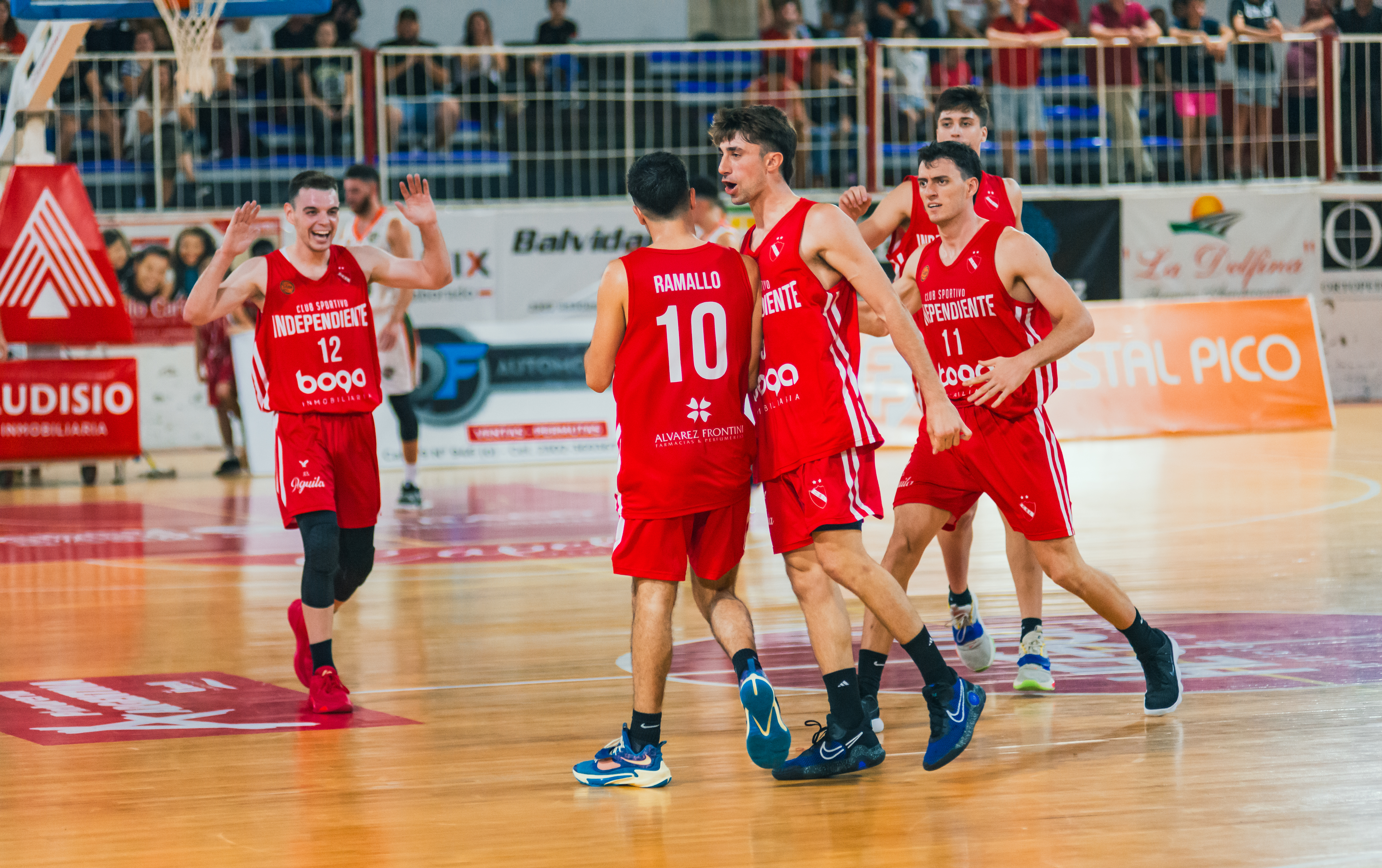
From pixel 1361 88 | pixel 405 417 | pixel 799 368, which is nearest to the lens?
pixel 799 368

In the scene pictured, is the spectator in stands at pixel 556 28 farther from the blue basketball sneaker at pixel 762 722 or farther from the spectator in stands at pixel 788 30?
the blue basketball sneaker at pixel 762 722

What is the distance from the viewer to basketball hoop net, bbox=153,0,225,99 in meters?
12.2

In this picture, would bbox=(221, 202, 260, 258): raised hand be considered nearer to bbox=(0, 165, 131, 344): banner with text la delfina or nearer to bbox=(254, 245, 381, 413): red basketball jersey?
bbox=(254, 245, 381, 413): red basketball jersey

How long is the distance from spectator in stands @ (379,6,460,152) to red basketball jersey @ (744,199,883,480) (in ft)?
41.8

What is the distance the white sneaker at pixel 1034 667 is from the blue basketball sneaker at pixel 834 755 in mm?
1278

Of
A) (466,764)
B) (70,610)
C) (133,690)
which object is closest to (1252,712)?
(466,764)

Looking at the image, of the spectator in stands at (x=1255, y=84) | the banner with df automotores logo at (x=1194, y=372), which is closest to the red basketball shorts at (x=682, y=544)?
the banner with df automotores logo at (x=1194, y=372)

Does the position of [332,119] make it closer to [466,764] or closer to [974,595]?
[974,595]

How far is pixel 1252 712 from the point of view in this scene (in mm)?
5723

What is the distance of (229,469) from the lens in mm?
15586

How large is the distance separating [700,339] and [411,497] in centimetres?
802

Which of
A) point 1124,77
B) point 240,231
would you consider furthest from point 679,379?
point 1124,77

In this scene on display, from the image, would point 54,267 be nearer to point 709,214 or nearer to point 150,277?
point 150,277

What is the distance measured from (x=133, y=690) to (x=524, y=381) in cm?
958
